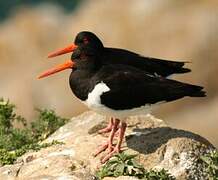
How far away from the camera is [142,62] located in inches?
512

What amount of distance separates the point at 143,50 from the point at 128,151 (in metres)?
16.3

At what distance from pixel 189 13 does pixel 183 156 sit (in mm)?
17881

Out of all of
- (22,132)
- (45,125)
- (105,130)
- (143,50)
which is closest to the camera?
(105,130)

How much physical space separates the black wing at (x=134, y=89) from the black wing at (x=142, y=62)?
0.87 meters

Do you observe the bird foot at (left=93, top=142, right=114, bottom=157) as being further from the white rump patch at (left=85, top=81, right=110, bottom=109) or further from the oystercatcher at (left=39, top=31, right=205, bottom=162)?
the white rump patch at (left=85, top=81, right=110, bottom=109)

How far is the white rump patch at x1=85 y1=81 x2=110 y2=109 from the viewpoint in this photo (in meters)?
11.5

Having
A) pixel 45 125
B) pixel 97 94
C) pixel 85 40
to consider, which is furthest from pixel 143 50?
pixel 97 94

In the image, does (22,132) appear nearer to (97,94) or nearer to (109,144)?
(109,144)

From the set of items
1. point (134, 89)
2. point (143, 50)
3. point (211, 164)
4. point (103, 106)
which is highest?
point (134, 89)

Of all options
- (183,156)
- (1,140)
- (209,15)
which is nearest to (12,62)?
(209,15)

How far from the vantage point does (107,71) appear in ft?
38.8

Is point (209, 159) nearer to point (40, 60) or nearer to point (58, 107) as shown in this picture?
point (58, 107)

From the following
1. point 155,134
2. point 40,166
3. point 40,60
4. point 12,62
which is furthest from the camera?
point 12,62

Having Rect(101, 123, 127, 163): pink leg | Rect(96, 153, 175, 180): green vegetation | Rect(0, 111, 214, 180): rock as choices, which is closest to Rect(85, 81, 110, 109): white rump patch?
Rect(101, 123, 127, 163): pink leg
